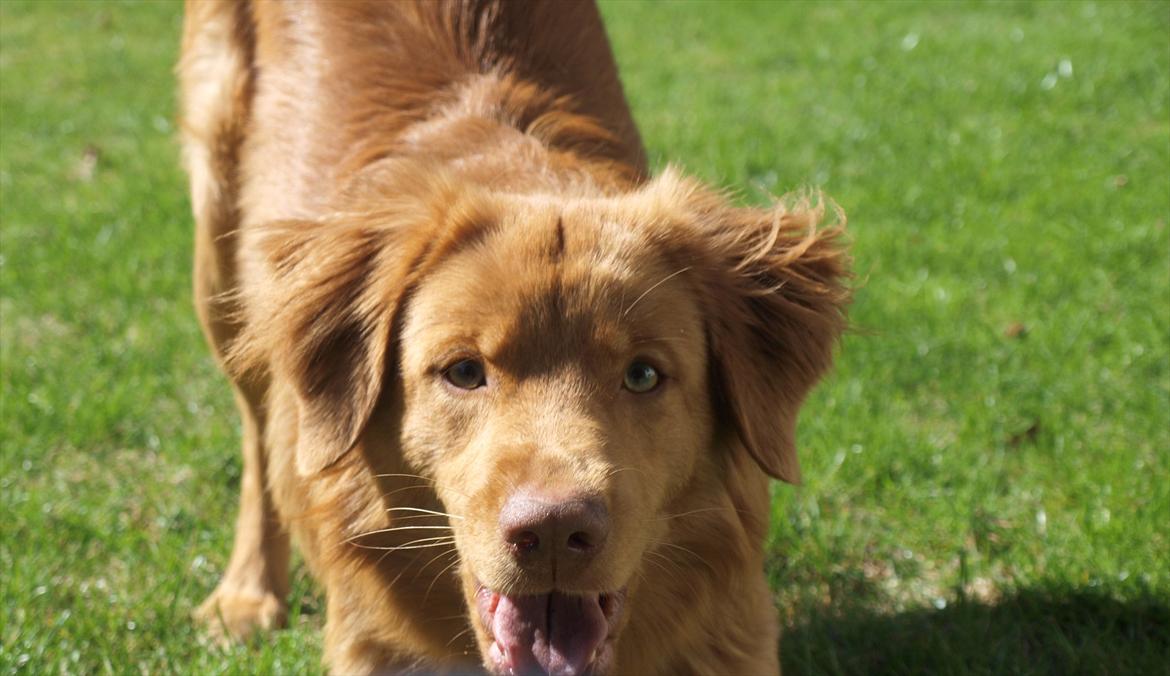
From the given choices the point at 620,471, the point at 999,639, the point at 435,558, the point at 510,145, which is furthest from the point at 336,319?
the point at 999,639

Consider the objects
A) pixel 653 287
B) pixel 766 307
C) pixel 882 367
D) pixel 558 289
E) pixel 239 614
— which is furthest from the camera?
pixel 882 367

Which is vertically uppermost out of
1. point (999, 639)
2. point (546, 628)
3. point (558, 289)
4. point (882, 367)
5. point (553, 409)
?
point (558, 289)

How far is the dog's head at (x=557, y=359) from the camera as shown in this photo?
299 centimetres

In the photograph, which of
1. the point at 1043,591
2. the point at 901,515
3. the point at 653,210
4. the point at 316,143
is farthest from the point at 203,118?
the point at 1043,591

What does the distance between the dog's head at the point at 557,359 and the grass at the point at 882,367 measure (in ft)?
2.99

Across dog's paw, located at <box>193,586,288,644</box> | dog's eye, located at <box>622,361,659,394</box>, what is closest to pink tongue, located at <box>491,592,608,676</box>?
dog's eye, located at <box>622,361,659,394</box>

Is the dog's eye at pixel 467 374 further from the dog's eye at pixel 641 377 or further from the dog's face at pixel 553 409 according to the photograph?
the dog's eye at pixel 641 377

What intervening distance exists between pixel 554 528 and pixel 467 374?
609mm

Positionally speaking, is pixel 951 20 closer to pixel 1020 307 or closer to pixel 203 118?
pixel 1020 307

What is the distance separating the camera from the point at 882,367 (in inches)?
220

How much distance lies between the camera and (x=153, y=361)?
5.94 meters

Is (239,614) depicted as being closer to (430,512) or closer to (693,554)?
(430,512)

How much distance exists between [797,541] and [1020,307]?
206 centimetres

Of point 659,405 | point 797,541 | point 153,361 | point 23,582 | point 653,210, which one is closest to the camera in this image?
point 659,405
